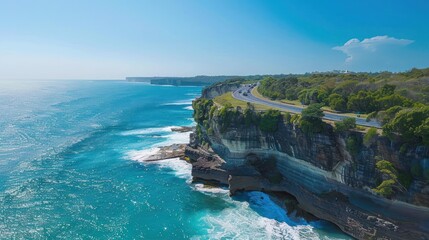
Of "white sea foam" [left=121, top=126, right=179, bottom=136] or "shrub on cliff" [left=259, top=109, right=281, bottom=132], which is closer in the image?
"shrub on cliff" [left=259, top=109, right=281, bottom=132]

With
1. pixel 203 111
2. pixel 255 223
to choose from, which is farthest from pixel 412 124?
pixel 203 111

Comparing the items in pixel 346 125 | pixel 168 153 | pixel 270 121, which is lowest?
pixel 168 153

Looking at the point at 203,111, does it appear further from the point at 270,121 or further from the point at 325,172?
the point at 325,172

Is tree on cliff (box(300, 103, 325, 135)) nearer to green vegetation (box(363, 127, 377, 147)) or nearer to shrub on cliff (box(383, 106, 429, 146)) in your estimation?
green vegetation (box(363, 127, 377, 147))

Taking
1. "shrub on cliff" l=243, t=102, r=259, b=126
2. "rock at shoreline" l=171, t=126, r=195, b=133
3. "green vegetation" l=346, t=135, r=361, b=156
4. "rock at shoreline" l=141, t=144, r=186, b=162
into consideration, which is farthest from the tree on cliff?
"rock at shoreline" l=171, t=126, r=195, b=133

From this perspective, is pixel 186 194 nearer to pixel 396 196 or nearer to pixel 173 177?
pixel 173 177

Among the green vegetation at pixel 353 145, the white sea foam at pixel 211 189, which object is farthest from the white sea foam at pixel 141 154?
the green vegetation at pixel 353 145

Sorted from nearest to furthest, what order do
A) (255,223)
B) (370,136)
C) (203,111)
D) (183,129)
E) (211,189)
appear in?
(370,136) → (255,223) → (211,189) → (203,111) → (183,129)

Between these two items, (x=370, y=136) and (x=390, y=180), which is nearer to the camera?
(x=390, y=180)
